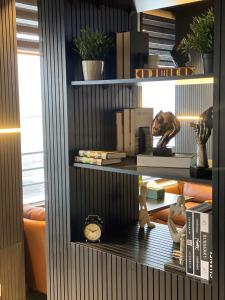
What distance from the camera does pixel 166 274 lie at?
1879 millimetres

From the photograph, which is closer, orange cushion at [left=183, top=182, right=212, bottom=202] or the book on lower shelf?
the book on lower shelf

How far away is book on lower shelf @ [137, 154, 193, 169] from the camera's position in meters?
1.95

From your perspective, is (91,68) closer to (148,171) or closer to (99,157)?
(99,157)

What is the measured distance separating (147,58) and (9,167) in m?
1.44

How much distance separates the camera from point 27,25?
416 cm

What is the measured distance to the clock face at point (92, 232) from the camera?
7.36ft

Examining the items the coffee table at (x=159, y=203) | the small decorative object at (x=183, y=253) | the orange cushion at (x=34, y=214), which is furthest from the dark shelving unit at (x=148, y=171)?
the coffee table at (x=159, y=203)

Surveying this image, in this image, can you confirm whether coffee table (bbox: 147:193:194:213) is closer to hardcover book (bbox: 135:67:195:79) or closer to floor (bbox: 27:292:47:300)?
floor (bbox: 27:292:47:300)

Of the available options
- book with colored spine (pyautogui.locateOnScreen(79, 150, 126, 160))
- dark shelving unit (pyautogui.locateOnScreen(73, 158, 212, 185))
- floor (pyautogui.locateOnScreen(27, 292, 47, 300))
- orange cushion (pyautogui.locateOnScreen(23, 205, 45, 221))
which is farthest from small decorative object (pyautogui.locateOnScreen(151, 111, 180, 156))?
floor (pyautogui.locateOnScreen(27, 292, 47, 300))

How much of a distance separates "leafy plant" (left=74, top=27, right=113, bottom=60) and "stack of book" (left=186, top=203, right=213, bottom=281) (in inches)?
36.0

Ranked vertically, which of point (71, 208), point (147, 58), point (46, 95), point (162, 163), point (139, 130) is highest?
point (147, 58)

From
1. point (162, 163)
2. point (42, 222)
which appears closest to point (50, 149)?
point (162, 163)

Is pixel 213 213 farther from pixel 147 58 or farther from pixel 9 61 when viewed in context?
pixel 9 61

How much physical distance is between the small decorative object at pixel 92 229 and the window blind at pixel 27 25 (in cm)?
240
